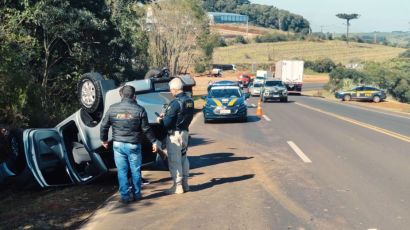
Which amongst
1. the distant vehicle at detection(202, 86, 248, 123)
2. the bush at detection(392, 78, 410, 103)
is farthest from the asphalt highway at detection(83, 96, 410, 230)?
the bush at detection(392, 78, 410, 103)

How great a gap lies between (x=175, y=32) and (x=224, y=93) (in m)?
26.4

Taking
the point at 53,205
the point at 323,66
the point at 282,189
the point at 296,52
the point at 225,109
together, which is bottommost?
the point at 323,66

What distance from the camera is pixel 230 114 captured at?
21578 millimetres

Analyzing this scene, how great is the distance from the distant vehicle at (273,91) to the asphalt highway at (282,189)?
70.8ft

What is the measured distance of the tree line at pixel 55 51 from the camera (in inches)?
559

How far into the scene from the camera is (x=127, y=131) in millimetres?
7750

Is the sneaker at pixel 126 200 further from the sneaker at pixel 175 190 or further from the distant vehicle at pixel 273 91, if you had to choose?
the distant vehicle at pixel 273 91

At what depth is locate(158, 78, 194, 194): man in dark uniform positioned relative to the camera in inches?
326

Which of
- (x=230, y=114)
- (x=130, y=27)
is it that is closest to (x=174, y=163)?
(x=230, y=114)

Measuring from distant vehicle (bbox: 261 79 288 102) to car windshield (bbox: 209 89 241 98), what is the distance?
14.6 metres

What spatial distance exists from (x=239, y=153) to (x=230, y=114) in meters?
8.43

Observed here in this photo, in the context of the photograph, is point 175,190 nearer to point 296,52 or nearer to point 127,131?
point 127,131

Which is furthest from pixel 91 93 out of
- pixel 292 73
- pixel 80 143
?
pixel 292 73

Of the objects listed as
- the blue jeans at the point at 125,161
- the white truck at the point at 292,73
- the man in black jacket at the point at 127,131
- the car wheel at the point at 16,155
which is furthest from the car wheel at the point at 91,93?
the white truck at the point at 292,73
